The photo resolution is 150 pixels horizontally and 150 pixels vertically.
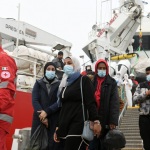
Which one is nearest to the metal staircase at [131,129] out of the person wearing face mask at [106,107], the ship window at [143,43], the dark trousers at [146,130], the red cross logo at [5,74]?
the dark trousers at [146,130]

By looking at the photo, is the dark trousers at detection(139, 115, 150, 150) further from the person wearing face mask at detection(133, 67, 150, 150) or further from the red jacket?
the red jacket

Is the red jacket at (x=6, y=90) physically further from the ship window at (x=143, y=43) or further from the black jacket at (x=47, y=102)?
the ship window at (x=143, y=43)

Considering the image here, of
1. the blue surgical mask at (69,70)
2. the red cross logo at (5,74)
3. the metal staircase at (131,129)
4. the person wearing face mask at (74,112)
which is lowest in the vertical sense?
the metal staircase at (131,129)

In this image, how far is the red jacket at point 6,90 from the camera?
318cm

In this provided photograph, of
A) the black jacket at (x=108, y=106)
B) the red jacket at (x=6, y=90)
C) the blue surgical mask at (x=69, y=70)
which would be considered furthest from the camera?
the black jacket at (x=108, y=106)

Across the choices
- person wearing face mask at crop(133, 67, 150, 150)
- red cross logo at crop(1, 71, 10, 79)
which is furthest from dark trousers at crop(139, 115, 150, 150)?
red cross logo at crop(1, 71, 10, 79)

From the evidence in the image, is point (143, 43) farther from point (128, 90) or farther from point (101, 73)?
point (101, 73)

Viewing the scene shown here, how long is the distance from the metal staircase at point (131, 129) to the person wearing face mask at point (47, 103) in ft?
8.09

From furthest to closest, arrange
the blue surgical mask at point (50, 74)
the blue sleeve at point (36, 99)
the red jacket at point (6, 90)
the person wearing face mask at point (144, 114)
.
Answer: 1. the person wearing face mask at point (144, 114)
2. the blue surgical mask at point (50, 74)
3. the blue sleeve at point (36, 99)
4. the red jacket at point (6, 90)

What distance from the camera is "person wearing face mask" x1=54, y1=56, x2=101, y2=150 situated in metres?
3.96

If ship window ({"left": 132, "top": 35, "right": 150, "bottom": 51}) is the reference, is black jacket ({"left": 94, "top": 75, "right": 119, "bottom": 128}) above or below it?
below

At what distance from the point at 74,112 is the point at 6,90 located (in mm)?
1103

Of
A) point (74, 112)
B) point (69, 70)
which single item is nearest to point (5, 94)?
point (74, 112)

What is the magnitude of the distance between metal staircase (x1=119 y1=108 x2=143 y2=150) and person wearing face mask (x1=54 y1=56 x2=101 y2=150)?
303 cm
